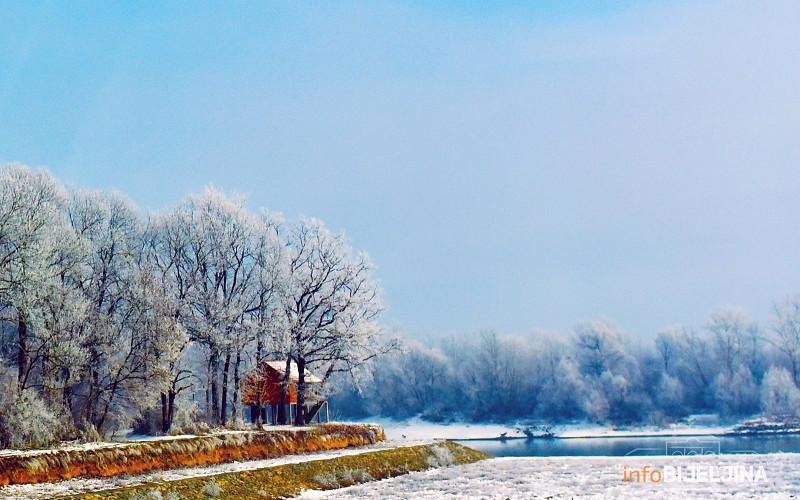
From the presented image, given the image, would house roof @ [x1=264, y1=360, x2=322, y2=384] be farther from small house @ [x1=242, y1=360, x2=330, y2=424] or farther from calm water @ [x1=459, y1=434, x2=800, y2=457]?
calm water @ [x1=459, y1=434, x2=800, y2=457]

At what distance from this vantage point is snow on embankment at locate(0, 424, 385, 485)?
19891 mm

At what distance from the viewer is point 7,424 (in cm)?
3344

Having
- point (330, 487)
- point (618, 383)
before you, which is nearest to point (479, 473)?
point (330, 487)

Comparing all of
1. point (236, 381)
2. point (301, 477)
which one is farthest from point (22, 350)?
point (301, 477)

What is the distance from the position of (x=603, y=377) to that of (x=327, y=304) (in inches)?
3034

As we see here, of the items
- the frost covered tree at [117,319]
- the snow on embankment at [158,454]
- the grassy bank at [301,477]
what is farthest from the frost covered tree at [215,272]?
the grassy bank at [301,477]

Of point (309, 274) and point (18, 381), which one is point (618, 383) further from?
point (18, 381)

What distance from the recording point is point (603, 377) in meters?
112

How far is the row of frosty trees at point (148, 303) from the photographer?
3575 centimetres

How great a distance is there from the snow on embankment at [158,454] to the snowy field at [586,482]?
5.66 m

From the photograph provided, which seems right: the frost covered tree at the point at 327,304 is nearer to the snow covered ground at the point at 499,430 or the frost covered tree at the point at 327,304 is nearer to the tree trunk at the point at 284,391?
the tree trunk at the point at 284,391

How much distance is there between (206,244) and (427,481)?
24.9 metres

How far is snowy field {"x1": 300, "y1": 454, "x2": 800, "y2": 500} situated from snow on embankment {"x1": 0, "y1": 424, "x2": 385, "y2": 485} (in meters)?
5.66

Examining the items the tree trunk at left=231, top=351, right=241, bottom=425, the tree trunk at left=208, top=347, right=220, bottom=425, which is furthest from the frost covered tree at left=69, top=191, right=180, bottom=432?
the tree trunk at left=231, top=351, right=241, bottom=425
